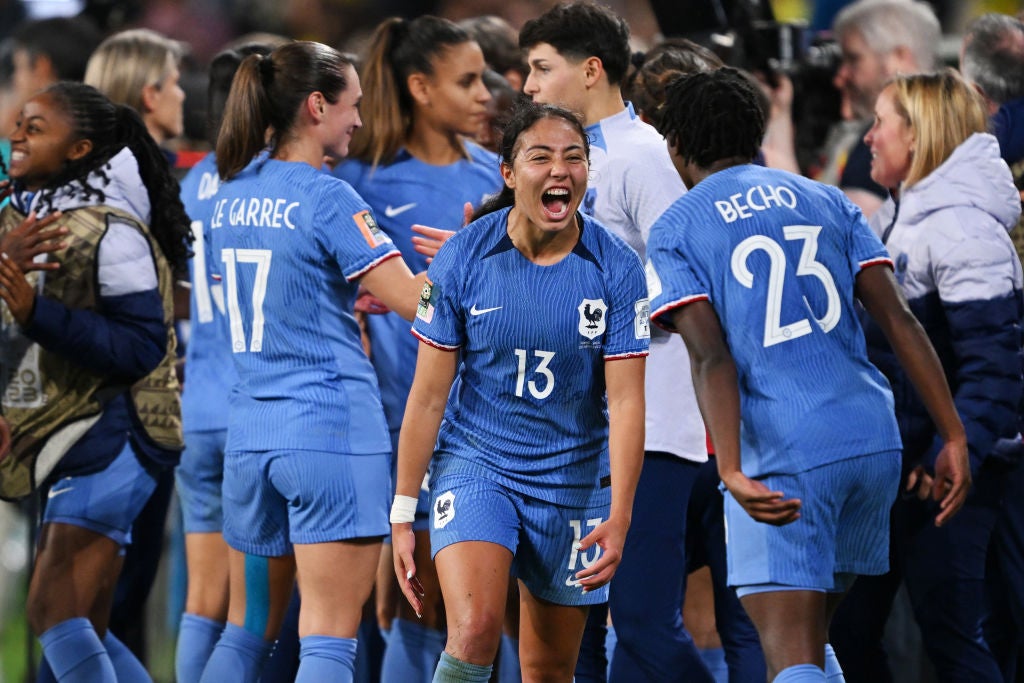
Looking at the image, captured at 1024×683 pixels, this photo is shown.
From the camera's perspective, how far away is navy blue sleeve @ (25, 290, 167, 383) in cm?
453

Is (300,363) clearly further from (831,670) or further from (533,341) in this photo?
(831,670)

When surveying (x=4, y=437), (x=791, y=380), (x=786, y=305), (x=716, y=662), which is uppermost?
(x=786, y=305)

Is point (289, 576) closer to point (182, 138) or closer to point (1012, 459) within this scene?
point (1012, 459)

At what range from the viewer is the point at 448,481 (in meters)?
4.00

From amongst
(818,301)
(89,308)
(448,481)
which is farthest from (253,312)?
(818,301)

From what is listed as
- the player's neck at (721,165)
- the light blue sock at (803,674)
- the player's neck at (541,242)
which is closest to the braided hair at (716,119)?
the player's neck at (721,165)

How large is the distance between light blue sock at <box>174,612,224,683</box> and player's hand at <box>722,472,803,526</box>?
218 centimetres

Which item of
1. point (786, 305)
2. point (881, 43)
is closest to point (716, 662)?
point (786, 305)

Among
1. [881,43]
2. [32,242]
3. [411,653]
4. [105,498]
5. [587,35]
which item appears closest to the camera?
[32,242]

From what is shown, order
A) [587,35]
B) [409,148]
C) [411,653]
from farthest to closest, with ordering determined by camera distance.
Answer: [409,148] < [411,653] < [587,35]

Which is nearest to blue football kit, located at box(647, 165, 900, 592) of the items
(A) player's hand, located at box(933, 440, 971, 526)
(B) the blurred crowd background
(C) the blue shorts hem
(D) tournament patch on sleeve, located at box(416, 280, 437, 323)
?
(A) player's hand, located at box(933, 440, 971, 526)

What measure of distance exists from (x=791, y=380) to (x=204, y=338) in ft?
7.85

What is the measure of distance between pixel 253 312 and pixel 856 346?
1.73 meters

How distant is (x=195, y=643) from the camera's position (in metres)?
5.27
